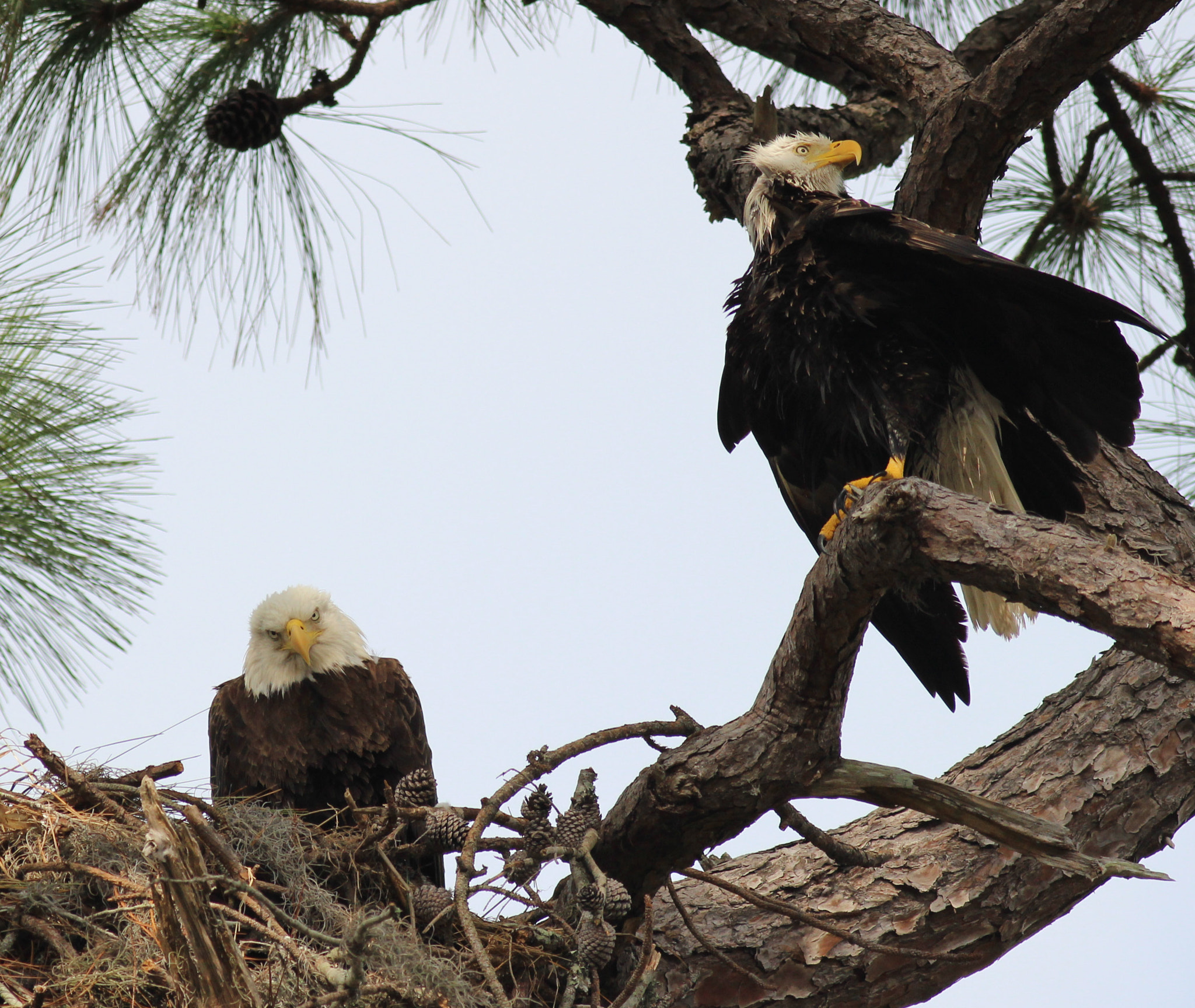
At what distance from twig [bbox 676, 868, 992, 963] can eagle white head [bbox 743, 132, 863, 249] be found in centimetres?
179

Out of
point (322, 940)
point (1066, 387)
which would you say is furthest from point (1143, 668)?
point (322, 940)

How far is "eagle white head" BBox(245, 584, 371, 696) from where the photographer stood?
365 cm

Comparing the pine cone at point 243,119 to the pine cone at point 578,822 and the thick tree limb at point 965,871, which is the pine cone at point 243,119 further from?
the thick tree limb at point 965,871

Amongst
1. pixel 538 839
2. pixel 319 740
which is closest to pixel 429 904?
pixel 538 839

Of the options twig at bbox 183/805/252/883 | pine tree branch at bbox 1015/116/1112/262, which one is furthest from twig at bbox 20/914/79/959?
pine tree branch at bbox 1015/116/1112/262

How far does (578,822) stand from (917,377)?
4.58ft

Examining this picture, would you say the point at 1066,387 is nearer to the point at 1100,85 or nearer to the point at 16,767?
the point at 1100,85

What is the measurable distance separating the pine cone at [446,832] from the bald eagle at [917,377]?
45.6 inches

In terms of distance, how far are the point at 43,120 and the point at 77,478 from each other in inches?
47.9

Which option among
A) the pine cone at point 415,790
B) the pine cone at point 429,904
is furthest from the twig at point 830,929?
the pine cone at point 415,790

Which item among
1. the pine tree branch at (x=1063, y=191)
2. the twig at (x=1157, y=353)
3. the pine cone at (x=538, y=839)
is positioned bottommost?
the pine cone at (x=538, y=839)

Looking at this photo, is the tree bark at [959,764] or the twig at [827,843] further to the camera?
the twig at [827,843]

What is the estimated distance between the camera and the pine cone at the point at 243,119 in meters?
4.03

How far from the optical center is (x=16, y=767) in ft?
9.65
